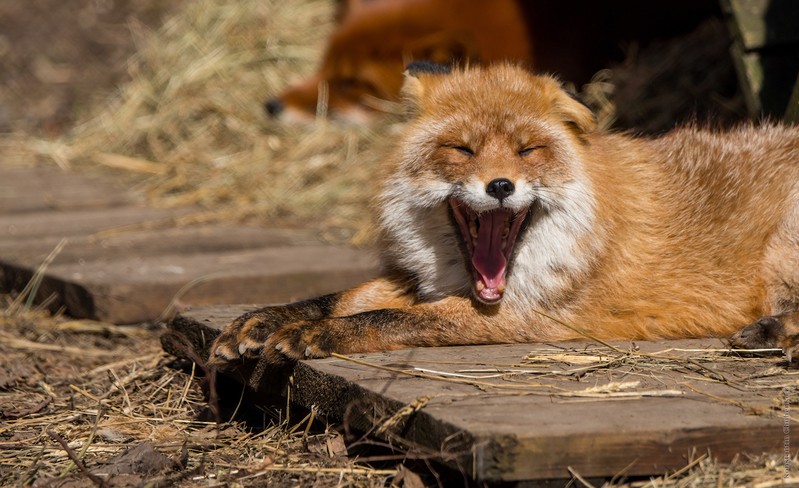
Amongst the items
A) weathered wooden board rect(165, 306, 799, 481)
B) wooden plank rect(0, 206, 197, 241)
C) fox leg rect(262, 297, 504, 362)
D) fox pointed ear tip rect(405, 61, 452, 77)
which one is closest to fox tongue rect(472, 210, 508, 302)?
fox leg rect(262, 297, 504, 362)

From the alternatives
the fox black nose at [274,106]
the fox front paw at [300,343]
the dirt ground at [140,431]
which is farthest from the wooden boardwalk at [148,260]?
the fox black nose at [274,106]

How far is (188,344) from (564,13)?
454cm

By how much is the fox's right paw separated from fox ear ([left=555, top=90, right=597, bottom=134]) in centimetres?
127

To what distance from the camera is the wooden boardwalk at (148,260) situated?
4.71m

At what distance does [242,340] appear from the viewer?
335cm

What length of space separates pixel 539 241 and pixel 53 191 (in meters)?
4.67

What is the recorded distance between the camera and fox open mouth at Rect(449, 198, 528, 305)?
3.39 metres

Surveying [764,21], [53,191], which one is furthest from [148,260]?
[764,21]

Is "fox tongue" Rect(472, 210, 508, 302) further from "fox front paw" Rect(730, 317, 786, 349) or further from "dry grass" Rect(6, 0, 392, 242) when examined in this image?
"dry grass" Rect(6, 0, 392, 242)

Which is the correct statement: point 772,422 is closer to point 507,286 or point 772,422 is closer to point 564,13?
point 507,286

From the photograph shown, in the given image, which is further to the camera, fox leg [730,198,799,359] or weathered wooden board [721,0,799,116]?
weathered wooden board [721,0,799,116]

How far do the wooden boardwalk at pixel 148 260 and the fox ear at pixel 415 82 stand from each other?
31.5 inches

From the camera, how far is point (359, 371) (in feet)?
9.98

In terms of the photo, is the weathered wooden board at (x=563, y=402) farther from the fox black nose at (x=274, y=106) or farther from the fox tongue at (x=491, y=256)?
the fox black nose at (x=274, y=106)
